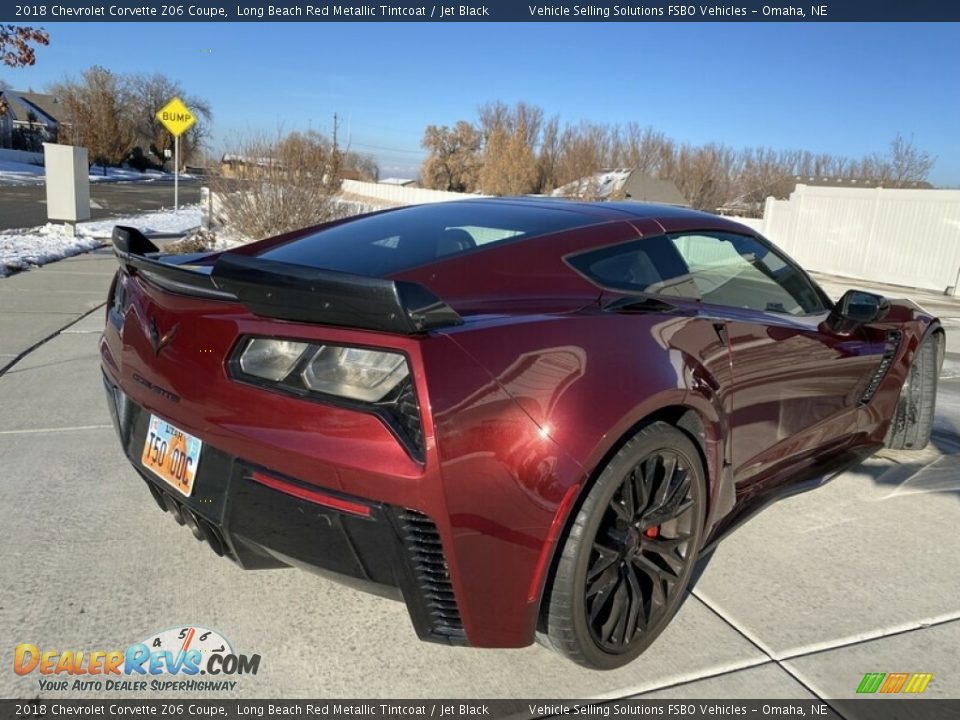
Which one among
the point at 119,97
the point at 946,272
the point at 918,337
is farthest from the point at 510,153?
A: the point at 918,337

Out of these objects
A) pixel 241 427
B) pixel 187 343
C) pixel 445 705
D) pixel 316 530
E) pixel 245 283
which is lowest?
pixel 445 705

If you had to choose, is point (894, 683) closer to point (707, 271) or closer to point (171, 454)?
point (707, 271)

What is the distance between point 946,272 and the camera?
1622 centimetres

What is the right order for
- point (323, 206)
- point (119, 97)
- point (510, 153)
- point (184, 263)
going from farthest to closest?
point (119, 97) → point (510, 153) → point (323, 206) → point (184, 263)

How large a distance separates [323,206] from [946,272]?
44.6 feet

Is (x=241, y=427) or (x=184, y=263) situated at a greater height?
(x=184, y=263)

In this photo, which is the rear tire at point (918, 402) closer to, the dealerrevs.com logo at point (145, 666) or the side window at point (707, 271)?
the side window at point (707, 271)

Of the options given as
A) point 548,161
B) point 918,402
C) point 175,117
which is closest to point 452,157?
point 548,161

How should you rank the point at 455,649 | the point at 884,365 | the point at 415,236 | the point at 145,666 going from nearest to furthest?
1. the point at 145,666
2. the point at 455,649
3. the point at 415,236
4. the point at 884,365

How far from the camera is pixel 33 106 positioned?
87125 millimetres

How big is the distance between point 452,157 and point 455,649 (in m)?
87.3

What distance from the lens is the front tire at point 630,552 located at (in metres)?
2.00

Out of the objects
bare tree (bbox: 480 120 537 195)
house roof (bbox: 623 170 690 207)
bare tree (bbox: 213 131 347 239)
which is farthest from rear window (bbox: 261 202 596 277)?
bare tree (bbox: 480 120 537 195)

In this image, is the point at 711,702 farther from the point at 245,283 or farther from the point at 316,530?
the point at 245,283
